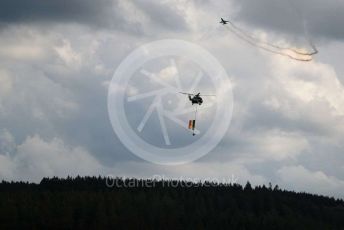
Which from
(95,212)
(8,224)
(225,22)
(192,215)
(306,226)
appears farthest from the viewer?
(306,226)

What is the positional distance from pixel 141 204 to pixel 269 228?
34379 mm

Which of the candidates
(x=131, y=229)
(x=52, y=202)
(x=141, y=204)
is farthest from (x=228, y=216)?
(x=52, y=202)

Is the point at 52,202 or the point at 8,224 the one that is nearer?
the point at 8,224

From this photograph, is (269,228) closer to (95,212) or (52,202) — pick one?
(95,212)

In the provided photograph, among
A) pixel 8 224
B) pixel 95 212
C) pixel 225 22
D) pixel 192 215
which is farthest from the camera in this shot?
pixel 192 215

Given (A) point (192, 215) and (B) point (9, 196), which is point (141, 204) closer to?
(A) point (192, 215)

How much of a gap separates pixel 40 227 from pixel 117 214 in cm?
2206

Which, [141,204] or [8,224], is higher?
[141,204]

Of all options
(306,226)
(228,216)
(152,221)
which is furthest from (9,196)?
(306,226)

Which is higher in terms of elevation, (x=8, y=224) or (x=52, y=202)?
(x=52, y=202)

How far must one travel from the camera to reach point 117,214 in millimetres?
164375

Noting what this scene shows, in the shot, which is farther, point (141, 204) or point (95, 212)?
point (141, 204)

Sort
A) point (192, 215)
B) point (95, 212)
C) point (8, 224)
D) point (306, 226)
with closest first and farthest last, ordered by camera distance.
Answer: point (8, 224) < point (95, 212) < point (192, 215) < point (306, 226)

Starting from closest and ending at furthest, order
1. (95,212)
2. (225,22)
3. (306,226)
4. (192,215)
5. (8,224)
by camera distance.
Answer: (225,22) → (8,224) → (95,212) → (192,215) → (306,226)
